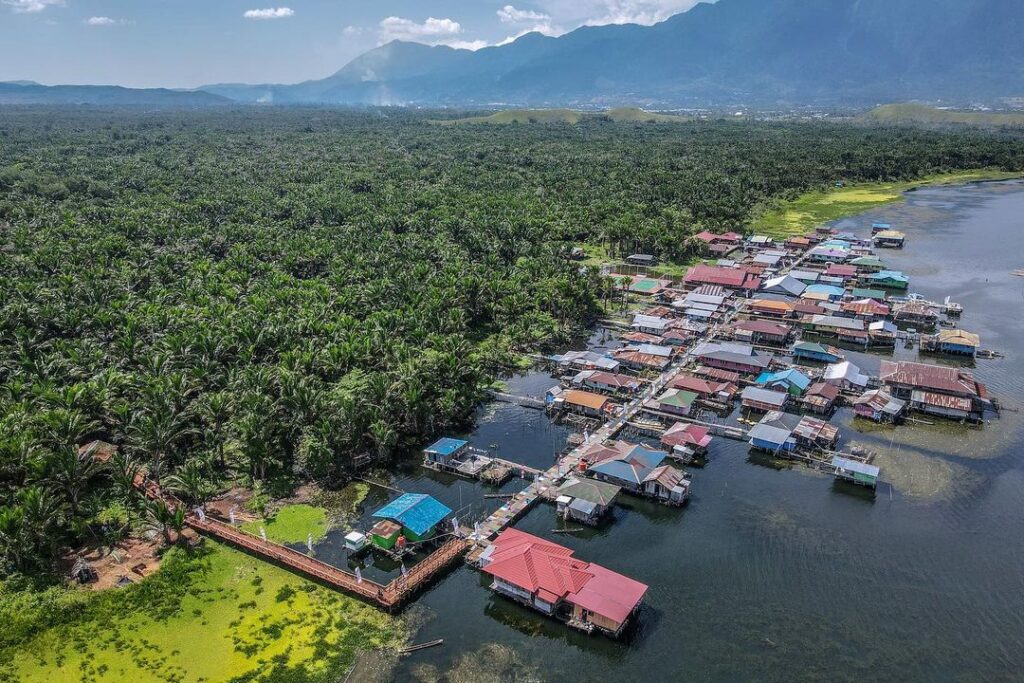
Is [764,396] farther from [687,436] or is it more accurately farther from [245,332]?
[245,332]

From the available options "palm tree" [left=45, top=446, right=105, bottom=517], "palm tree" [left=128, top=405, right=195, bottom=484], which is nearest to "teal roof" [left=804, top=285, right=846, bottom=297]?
"palm tree" [left=128, top=405, right=195, bottom=484]

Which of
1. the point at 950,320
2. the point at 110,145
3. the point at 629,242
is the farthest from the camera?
the point at 110,145

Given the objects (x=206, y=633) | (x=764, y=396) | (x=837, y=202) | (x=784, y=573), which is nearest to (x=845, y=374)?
(x=764, y=396)

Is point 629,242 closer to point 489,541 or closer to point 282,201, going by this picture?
point 282,201

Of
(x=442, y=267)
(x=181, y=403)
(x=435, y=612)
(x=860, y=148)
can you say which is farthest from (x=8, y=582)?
(x=860, y=148)

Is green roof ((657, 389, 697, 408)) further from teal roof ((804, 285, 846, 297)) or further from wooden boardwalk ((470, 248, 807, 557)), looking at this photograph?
teal roof ((804, 285, 846, 297))

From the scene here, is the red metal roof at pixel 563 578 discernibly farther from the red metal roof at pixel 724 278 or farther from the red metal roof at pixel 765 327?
the red metal roof at pixel 724 278
